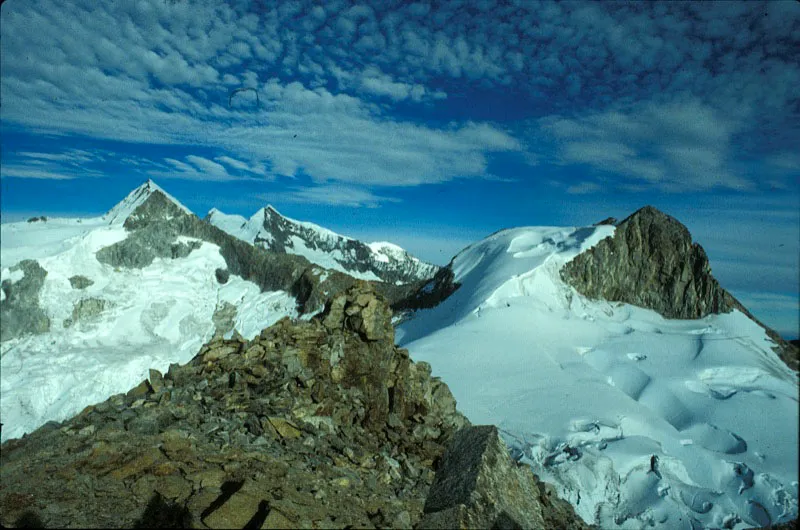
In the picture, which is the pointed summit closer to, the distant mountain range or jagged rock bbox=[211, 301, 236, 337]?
the distant mountain range

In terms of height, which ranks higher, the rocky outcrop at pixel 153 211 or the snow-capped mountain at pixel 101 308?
the rocky outcrop at pixel 153 211

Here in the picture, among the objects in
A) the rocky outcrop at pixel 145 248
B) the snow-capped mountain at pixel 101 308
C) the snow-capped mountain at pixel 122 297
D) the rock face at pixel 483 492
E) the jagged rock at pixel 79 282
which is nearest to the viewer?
the rock face at pixel 483 492

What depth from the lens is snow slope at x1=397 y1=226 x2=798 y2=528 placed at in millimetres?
13133

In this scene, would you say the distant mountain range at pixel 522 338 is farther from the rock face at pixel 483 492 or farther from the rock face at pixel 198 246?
the rock face at pixel 483 492

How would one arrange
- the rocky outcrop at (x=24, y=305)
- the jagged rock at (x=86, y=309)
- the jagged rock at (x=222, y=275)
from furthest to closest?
the jagged rock at (x=222, y=275) → the jagged rock at (x=86, y=309) → the rocky outcrop at (x=24, y=305)

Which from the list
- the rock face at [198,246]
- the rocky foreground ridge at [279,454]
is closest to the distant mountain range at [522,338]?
the rocky foreground ridge at [279,454]

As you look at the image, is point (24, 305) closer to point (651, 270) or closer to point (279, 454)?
point (279, 454)

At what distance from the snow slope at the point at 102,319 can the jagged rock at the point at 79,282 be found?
759 mm

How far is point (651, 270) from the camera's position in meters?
46.1

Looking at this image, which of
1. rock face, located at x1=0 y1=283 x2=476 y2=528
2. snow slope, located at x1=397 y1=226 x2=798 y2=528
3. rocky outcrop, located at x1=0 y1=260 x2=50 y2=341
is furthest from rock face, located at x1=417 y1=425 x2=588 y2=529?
rocky outcrop, located at x1=0 y1=260 x2=50 y2=341

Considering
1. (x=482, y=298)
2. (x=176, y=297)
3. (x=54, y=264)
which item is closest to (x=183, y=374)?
(x=482, y=298)

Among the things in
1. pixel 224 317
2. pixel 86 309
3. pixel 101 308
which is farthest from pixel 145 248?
pixel 224 317

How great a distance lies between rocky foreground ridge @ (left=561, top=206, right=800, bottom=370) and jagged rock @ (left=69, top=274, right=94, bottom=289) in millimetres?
99954

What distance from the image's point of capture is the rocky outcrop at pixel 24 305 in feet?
267
